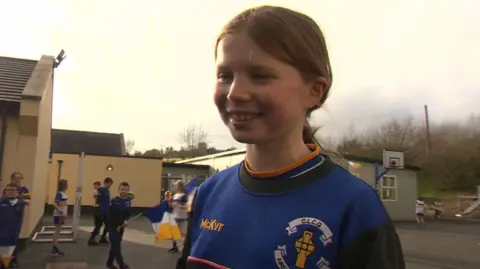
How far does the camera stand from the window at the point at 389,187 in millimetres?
27219

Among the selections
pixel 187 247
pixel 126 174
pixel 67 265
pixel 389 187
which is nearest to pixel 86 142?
pixel 126 174

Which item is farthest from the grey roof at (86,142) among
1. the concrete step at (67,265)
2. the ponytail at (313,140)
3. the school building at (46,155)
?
the ponytail at (313,140)

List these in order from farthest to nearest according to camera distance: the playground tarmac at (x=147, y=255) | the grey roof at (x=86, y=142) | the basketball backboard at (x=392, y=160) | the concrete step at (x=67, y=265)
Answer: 1. the grey roof at (x=86, y=142)
2. the basketball backboard at (x=392, y=160)
3. the playground tarmac at (x=147, y=255)
4. the concrete step at (x=67, y=265)

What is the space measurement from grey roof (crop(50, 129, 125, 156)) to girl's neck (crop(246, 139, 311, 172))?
118ft

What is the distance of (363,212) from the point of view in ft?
3.59

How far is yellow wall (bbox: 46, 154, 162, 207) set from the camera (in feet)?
83.7

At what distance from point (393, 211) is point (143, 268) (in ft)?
68.7

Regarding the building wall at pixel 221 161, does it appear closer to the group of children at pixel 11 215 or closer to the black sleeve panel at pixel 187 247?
the group of children at pixel 11 215

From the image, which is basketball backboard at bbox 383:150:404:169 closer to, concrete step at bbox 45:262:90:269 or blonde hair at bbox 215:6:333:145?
concrete step at bbox 45:262:90:269

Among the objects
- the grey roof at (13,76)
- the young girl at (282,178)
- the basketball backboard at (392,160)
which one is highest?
the grey roof at (13,76)

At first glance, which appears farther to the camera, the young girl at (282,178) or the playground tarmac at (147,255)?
the playground tarmac at (147,255)

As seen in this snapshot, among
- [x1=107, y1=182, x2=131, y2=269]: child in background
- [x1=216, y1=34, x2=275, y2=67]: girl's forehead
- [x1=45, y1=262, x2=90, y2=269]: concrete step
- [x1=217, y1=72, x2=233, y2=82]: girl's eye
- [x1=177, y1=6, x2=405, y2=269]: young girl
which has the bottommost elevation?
[x1=45, y1=262, x2=90, y2=269]: concrete step

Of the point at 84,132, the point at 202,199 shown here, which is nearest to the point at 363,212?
the point at 202,199

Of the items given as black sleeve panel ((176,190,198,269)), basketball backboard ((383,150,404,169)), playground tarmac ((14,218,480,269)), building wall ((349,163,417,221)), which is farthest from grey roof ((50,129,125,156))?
black sleeve panel ((176,190,198,269))
